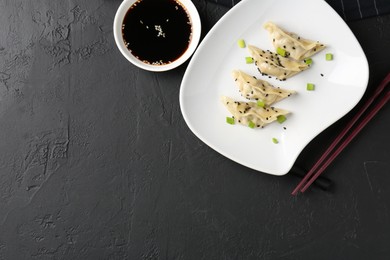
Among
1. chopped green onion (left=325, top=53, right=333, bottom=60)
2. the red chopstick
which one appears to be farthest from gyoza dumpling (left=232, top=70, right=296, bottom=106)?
the red chopstick

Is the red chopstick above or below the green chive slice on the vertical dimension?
below

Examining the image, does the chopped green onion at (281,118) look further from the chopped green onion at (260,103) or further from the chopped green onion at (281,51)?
the chopped green onion at (281,51)

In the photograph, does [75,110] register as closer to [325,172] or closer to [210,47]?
[210,47]

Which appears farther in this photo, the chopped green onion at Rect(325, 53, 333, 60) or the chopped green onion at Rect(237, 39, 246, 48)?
the chopped green onion at Rect(237, 39, 246, 48)

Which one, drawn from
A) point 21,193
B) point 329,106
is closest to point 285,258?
point 329,106

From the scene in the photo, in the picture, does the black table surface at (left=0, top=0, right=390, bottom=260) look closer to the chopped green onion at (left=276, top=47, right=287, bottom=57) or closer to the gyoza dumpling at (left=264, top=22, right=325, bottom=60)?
the gyoza dumpling at (left=264, top=22, right=325, bottom=60)

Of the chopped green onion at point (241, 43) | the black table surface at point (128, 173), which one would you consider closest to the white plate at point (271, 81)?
the chopped green onion at point (241, 43)
